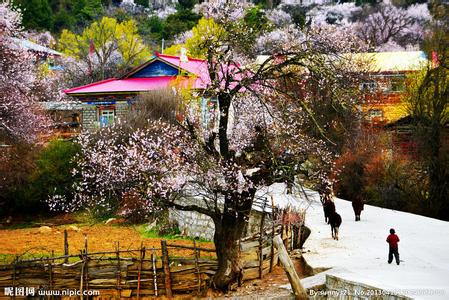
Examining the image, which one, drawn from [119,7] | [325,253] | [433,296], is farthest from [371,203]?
[119,7]

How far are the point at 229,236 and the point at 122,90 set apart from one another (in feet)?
70.6

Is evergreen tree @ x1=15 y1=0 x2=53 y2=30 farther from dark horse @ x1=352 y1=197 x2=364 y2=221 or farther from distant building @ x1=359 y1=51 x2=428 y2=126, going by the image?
dark horse @ x1=352 y1=197 x2=364 y2=221

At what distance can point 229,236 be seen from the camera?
14.8 m

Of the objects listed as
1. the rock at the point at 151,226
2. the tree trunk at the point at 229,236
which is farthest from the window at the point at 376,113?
the tree trunk at the point at 229,236

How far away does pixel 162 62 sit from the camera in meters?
35.4

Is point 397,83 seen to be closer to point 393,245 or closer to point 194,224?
point 194,224

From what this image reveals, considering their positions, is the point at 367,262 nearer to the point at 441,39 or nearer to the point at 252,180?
the point at 252,180

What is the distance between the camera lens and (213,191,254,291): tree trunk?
14641mm

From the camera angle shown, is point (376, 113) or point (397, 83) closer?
point (376, 113)

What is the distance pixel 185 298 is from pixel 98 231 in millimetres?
12125

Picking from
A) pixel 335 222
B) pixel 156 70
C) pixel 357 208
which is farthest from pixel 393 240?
pixel 156 70

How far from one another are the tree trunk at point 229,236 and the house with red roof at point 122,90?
20.2 metres

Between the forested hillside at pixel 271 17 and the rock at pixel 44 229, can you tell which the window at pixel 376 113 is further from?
the rock at pixel 44 229

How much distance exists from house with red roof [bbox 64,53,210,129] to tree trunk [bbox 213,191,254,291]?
20200mm
